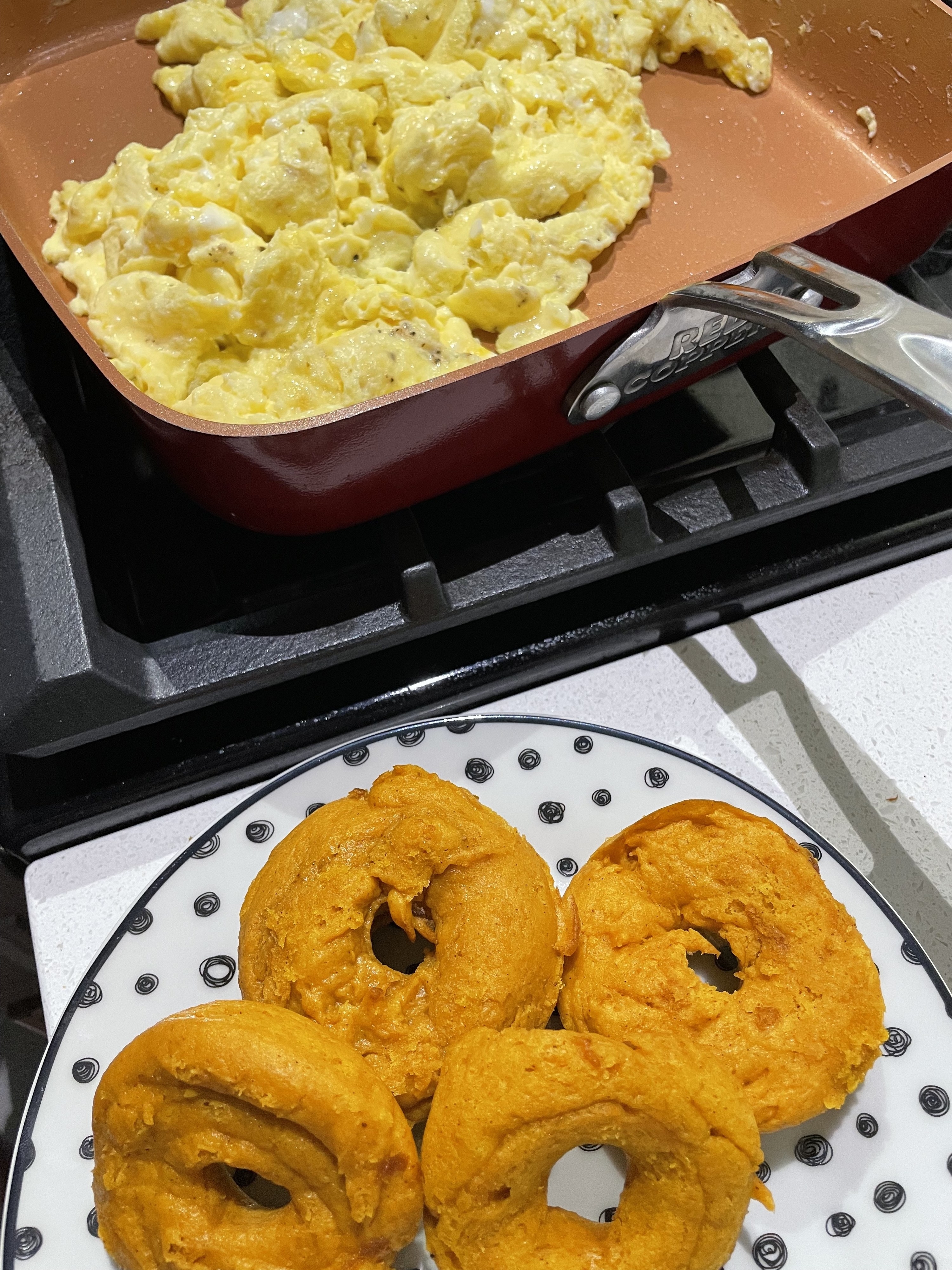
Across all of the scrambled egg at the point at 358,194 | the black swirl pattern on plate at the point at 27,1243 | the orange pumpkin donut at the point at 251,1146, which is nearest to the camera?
the orange pumpkin donut at the point at 251,1146

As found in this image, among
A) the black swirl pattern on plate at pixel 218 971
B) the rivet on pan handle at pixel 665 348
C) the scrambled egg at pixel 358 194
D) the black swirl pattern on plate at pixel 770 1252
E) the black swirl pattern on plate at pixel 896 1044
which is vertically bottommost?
the black swirl pattern on plate at pixel 770 1252

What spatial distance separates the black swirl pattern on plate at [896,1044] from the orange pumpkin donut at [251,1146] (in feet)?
1.51

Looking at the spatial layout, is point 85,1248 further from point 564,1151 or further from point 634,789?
point 634,789

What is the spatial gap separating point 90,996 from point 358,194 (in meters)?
1.06

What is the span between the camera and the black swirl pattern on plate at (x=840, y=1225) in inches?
34.8

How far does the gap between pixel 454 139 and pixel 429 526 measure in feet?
1.69

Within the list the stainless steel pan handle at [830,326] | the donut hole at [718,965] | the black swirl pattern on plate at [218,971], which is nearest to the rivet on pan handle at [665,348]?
the stainless steel pan handle at [830,326]

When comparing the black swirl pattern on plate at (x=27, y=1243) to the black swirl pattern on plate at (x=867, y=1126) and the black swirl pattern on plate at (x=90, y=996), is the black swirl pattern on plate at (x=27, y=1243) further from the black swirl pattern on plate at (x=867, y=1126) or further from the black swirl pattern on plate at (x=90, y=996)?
the black swirl pattern on plate at (x=867, y=1126)

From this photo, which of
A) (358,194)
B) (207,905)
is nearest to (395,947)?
(207,905)

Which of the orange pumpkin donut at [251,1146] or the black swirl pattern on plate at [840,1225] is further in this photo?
the black swirl pattern on plate at [840,1225]

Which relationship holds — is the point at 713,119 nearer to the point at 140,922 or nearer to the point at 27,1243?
the point at 140,922

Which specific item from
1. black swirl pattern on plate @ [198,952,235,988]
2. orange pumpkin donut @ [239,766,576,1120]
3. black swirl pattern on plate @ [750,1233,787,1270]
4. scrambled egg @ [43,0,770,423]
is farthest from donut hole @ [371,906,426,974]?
scrambled egg @ [43,0,770,423]

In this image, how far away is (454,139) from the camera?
1.33 meters

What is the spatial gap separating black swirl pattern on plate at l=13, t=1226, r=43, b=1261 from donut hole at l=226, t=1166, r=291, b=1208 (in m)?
0.17
